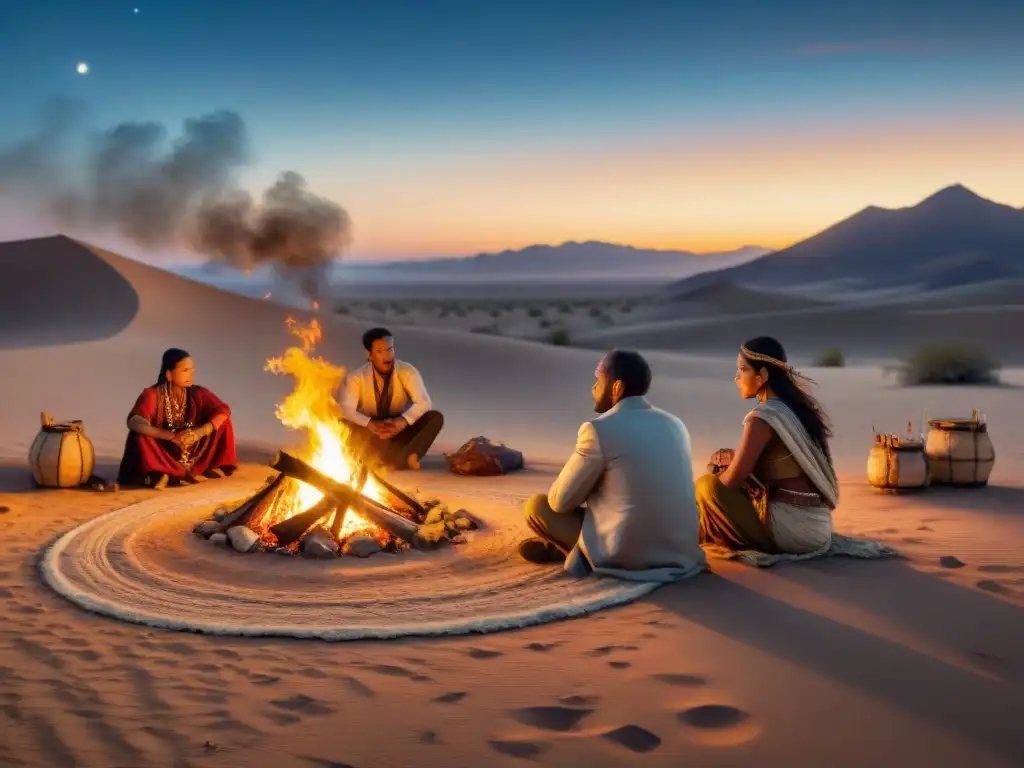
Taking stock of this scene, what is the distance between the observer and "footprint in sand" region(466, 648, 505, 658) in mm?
4852

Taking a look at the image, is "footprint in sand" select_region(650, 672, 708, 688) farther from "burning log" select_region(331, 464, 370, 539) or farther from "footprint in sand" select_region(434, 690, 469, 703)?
"burning log" select_region(331, 464, 370, 539)

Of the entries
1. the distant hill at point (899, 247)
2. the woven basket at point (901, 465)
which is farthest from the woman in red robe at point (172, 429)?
the distant hill at point (899, 247)

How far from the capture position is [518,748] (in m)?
3.88

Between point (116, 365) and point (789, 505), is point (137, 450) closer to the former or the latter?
point (789, 505)

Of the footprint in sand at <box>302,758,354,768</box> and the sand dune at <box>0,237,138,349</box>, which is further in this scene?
the sand dune at <box>0,237,138,349</box>

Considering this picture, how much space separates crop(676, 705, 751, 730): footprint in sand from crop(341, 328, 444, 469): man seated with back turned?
6282 mm

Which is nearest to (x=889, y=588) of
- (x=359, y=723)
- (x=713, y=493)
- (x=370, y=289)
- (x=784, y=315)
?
(x=713, y=493)

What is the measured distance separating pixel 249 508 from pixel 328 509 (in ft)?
2.00

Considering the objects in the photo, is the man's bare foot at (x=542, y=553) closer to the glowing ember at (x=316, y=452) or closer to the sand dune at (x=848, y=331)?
the glowing ember at (x=316, y=452)

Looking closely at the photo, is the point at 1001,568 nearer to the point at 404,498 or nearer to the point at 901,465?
the point at 901,465

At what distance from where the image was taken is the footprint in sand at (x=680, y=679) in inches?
175

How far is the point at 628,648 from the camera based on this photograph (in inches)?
193

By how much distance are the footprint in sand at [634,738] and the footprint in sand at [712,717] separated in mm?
194

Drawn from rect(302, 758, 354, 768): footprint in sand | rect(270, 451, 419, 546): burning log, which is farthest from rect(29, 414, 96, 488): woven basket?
rect(302, 758, 354, 768): footprint in sand
